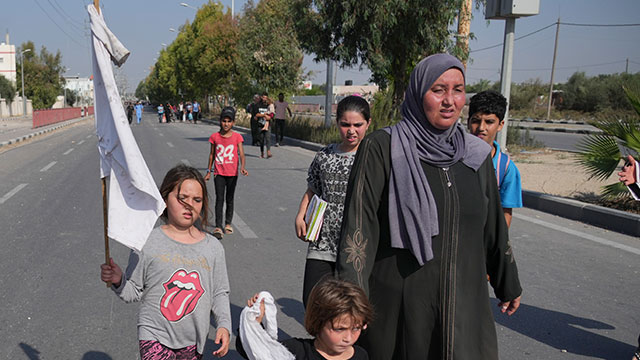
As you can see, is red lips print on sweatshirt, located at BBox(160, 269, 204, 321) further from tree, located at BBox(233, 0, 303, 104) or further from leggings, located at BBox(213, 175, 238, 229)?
tree, located at BBox(233, 0, 303, 104)

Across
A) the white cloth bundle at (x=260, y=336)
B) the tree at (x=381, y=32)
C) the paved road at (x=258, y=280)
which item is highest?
the tree at (x=381, y=32)

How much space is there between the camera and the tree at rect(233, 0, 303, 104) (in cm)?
2959

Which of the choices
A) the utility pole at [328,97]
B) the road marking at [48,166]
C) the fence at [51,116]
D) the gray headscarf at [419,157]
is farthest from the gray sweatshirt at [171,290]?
the fence at [51,116]

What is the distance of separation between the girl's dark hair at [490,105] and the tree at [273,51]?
85.6 ft

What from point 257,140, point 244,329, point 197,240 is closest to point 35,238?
point 197,240

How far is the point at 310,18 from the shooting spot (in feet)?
62.0

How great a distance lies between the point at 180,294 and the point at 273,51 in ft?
91.5

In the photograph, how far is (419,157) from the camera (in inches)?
88.0

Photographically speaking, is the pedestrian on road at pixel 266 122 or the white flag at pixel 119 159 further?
the pedestrian on road at pixel 266 122

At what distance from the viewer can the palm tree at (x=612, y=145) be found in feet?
28.1

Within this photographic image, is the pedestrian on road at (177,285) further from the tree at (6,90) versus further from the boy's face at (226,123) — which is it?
the tree at (6,90)

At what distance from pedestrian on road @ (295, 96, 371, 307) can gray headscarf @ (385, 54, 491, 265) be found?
3.38 ft

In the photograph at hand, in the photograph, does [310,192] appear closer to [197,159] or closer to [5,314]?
[5,314]

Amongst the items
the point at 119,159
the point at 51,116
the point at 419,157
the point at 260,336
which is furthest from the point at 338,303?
the point at 51,116
